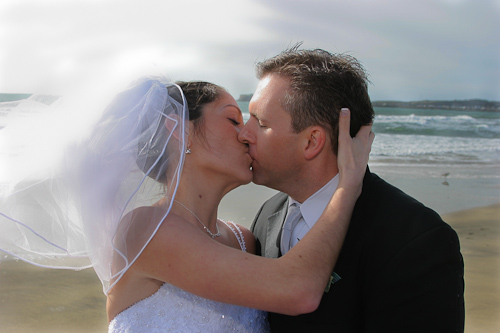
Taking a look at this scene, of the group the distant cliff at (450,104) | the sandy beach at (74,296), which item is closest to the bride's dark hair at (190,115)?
the sandy beach at (74,296)

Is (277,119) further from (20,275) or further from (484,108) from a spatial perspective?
(484,108)

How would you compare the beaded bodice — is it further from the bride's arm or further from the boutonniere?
the boutonniere

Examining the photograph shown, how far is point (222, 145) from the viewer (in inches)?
125

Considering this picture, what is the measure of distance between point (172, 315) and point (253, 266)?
0.69m

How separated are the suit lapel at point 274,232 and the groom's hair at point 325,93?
0.74 meters

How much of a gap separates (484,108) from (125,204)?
150 feet

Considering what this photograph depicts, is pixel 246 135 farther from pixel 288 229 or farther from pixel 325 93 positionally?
pixel 288 229

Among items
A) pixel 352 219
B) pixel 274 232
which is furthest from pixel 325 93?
pixel 274 232

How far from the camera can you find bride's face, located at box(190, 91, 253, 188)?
313 centimetres

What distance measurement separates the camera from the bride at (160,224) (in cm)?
258

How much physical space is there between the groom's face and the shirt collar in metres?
0.22

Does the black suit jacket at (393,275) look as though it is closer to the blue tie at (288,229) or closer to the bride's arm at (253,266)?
the bride's arm at (253,266)

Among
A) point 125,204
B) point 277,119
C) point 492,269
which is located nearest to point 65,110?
point 125,204

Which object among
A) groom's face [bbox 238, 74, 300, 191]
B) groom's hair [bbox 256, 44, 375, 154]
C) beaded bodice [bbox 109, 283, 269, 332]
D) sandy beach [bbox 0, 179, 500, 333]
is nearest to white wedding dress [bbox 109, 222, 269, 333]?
beaded bodice [bbox 109, 283, 269, 332]
